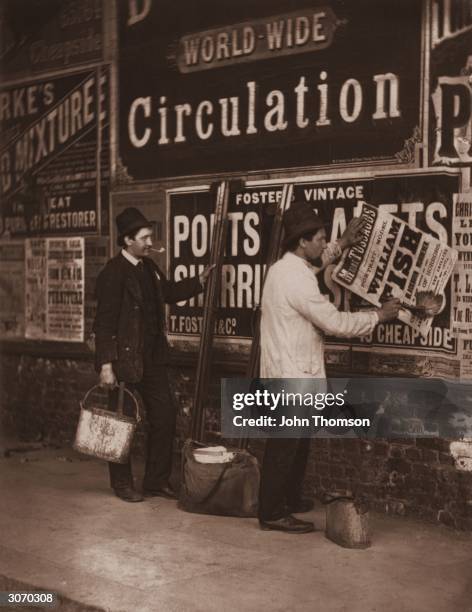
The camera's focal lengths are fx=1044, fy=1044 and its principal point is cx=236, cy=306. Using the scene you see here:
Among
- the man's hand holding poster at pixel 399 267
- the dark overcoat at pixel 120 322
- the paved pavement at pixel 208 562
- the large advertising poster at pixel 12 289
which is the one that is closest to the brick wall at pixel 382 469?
the paved pavement at pixel 208 562

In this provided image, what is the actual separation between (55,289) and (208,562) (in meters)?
4.70

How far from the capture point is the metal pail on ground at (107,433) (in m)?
7.41

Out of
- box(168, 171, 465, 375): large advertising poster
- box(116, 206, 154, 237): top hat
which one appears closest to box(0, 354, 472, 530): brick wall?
box(168, 171, 465, 375): large advertising poster

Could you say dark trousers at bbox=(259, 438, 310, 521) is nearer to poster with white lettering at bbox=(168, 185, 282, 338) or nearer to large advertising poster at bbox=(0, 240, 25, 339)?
poster with white lettering at bbox=(168, 185, 282, 338)

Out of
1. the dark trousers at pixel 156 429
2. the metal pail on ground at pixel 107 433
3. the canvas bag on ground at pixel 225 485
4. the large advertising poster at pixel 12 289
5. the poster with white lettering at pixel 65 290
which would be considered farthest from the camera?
the large advertising poster at pixel 12 289

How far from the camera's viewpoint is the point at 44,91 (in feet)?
33.7

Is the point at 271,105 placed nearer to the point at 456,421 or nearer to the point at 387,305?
the point at 387,305

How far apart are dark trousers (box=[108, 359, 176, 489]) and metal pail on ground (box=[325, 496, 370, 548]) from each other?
5.76 feet

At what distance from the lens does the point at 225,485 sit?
7.12 m

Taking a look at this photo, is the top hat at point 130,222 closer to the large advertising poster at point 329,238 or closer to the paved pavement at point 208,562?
the large advertising poster at point 329,238

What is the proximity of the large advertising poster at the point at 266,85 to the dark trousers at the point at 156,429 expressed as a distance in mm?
1812

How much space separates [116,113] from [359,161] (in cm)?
286

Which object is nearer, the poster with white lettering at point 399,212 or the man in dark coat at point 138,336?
the poster with white lettering at point 399,212

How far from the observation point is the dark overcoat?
24.8 ft
